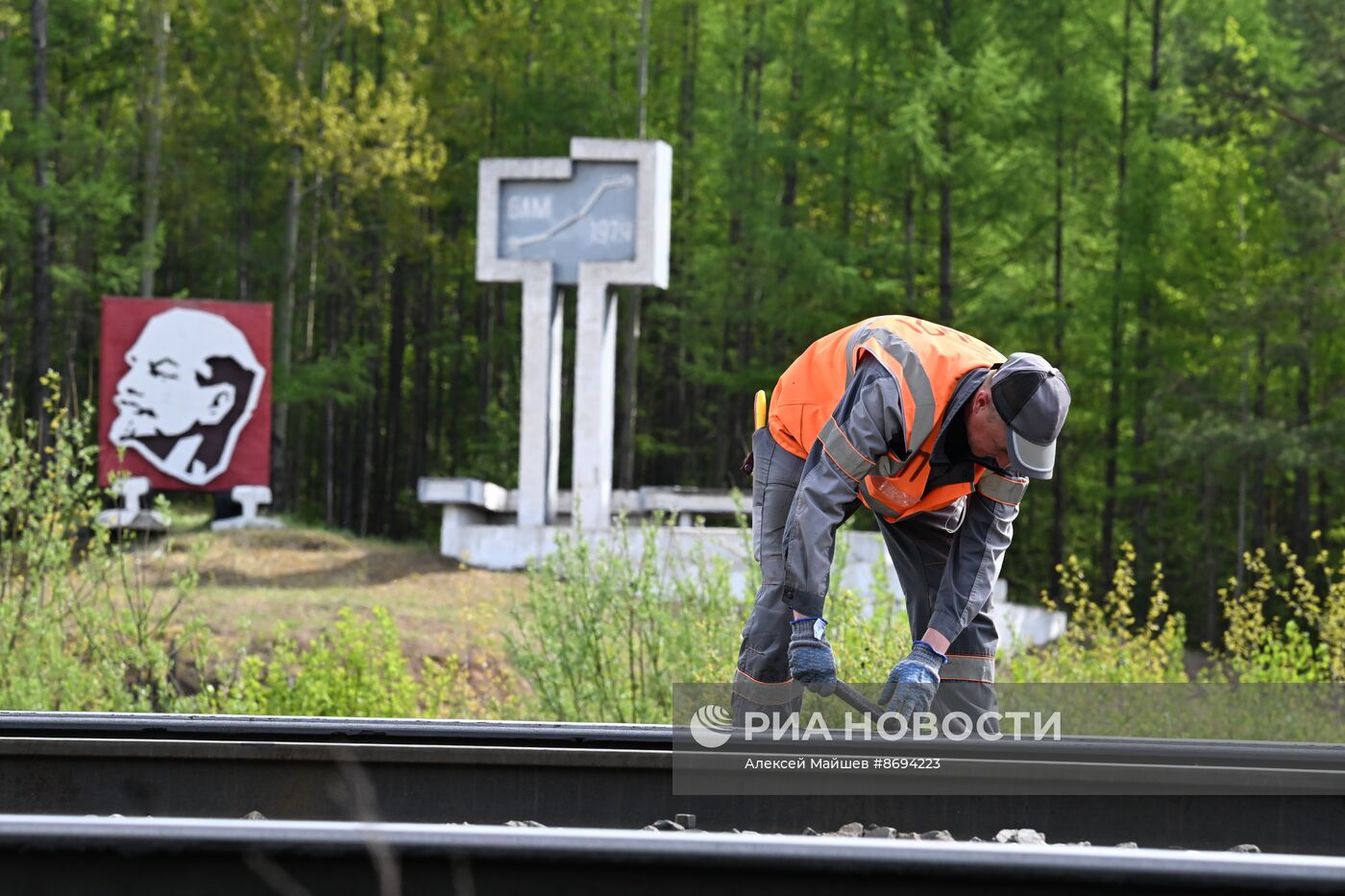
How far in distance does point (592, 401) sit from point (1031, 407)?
15058 mm

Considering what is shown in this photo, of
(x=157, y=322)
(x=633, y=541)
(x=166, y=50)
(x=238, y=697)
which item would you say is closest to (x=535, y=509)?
(x=633, y=541)

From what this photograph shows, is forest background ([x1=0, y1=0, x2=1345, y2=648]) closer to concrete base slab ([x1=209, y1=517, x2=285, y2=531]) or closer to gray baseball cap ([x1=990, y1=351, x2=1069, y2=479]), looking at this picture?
concrete base slab ([x1=209, y1=517, x2=285, y2=531])

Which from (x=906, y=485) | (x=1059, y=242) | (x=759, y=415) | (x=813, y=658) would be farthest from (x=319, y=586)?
(x=1059, y=242)

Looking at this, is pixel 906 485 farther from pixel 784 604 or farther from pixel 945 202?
pixel 945 202

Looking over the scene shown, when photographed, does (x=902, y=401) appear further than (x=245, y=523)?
No

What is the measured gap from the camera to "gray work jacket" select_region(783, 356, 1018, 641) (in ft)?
13.4

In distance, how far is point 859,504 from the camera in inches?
177

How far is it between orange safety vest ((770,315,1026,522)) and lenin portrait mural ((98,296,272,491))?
53.2ft

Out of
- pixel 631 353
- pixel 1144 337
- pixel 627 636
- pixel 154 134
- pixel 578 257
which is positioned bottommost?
pixel 627 636

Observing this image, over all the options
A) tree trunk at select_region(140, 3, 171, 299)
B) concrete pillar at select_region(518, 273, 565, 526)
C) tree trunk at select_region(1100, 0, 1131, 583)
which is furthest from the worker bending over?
tree trunk at select_region(140, 3, 171, 299)

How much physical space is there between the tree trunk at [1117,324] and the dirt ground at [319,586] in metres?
13.2

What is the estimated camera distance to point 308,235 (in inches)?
1352

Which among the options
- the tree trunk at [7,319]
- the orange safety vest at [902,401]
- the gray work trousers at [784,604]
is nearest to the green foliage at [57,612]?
the gray work trousers at [784,604]
